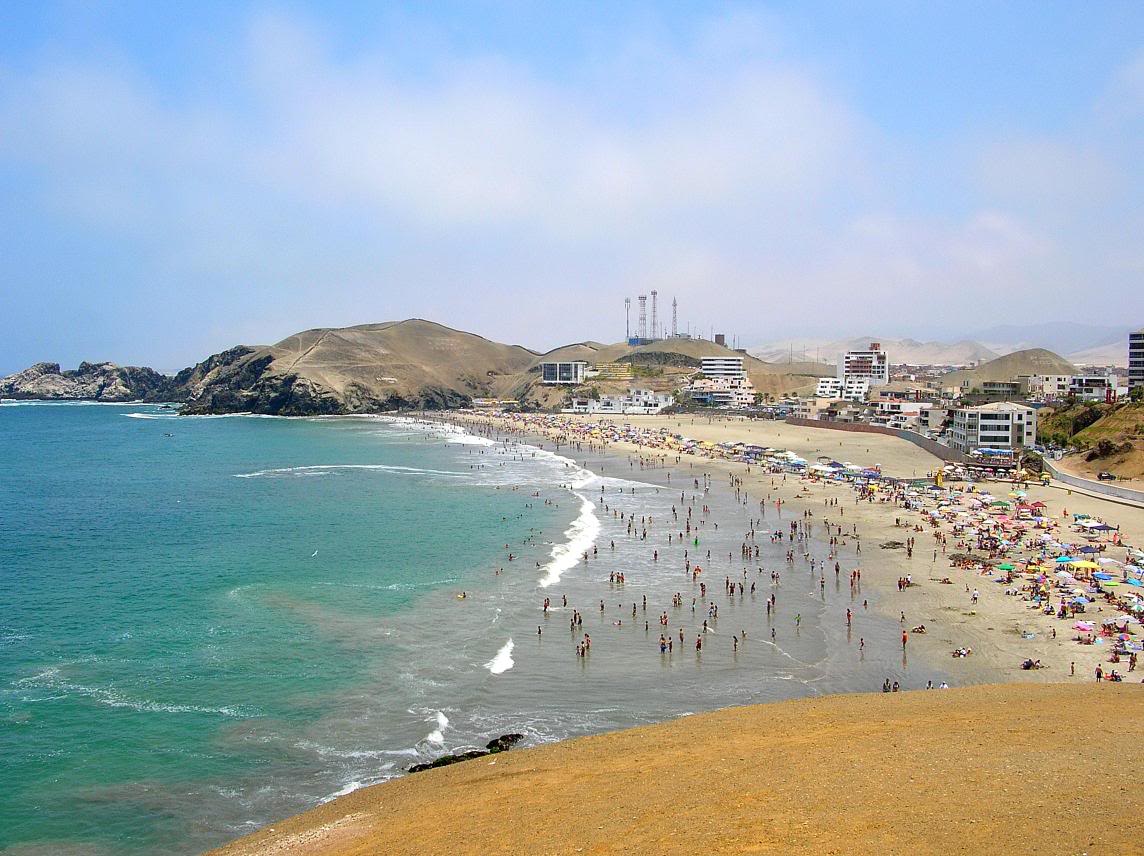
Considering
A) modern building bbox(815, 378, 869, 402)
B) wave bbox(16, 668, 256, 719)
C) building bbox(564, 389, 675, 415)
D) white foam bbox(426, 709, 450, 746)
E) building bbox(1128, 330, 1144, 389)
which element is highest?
building bbox(1128, 330, 1144, 389)

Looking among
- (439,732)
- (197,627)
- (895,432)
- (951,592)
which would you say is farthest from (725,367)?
(439,732)

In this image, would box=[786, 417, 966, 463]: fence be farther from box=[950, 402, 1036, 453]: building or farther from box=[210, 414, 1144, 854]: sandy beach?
box=[210, 414, 1144, 854]: sandy beach

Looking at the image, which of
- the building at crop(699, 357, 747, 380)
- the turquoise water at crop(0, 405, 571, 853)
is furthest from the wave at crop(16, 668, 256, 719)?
the building at crop(699, 357, 747, 380)

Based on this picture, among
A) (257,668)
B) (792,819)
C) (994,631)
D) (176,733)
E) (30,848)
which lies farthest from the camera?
(994,631)

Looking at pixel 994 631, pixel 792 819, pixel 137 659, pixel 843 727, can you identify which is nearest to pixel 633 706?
pixel 843 727

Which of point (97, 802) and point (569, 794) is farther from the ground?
point (569, 794)

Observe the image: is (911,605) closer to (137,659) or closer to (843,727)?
(843,727)
